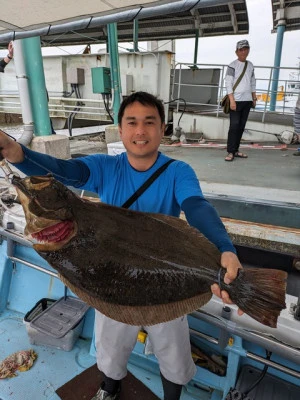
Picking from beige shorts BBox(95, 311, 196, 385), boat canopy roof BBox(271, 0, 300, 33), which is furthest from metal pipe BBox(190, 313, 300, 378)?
boat canopy roof BBox(271, 0, 300, 33)

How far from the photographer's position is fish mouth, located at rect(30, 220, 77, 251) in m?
1.33

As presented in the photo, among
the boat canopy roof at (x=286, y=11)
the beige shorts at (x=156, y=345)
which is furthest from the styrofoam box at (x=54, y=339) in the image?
the boat canopy roof at (x=286, y=11)

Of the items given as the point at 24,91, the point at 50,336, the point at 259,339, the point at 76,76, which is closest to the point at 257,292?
the point at 259,339

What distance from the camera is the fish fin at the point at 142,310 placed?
1476mm

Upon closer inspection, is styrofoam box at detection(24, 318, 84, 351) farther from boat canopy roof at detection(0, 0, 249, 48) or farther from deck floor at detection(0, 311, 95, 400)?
boat canopy roof at detection(0, 0, 249, 48)

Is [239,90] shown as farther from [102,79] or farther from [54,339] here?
[54,339]

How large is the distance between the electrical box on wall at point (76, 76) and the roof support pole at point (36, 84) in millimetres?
8632

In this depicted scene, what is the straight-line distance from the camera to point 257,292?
4.49 feet

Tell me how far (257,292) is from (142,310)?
1.92ft

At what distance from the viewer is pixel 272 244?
3.12 metres

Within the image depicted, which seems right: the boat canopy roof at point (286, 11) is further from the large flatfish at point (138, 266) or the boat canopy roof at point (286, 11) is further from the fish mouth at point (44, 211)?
the fish mouth at point (44, 211)

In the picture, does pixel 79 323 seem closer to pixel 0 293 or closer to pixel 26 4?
pixel 0 293

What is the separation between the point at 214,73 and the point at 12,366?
13.2m

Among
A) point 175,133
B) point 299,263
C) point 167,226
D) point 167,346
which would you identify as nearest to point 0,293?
point 167,346
